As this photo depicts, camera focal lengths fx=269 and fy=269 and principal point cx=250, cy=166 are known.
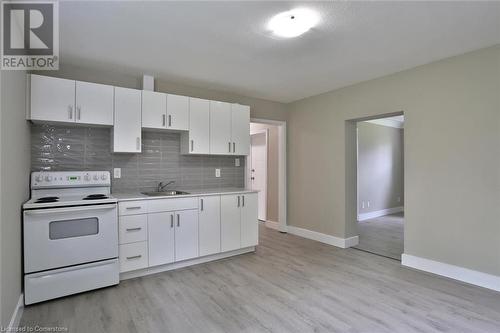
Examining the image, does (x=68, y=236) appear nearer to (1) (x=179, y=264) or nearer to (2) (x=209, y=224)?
(1) (x=179, y=264)

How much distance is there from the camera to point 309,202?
187 inches

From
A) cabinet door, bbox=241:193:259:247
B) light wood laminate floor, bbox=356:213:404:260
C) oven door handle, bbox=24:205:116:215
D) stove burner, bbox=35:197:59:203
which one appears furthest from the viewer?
light wood laminate floor, bbox=356:213:404:260

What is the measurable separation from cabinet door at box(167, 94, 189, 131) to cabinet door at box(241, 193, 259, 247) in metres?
1.30

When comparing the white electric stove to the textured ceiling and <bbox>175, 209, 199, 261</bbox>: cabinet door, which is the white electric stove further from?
the textured ceiling

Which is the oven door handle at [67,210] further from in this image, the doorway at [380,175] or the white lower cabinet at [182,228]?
the doorway at [380,175]

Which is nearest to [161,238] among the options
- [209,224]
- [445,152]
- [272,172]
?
[209,224]

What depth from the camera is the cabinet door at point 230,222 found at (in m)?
3.64

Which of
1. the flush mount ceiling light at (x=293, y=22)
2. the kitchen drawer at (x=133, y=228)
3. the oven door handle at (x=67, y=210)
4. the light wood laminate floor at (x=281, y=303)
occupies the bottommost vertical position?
the light wood laminate floor at (x=281, y=303)

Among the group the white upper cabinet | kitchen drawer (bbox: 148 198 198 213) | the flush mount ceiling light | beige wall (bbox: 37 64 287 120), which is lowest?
kitchen drawer (bbox: 148 198 198 213)

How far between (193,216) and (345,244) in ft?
7.82

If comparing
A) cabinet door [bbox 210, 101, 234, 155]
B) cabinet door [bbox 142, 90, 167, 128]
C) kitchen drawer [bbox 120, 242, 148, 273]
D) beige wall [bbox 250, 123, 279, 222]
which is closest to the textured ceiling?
cabinet door [bbox 142, 90, 167, 128]

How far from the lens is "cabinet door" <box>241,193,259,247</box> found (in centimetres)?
383

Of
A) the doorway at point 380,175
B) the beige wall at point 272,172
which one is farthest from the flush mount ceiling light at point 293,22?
the doorway at point 380,175

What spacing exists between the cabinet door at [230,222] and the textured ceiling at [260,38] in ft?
5.55
